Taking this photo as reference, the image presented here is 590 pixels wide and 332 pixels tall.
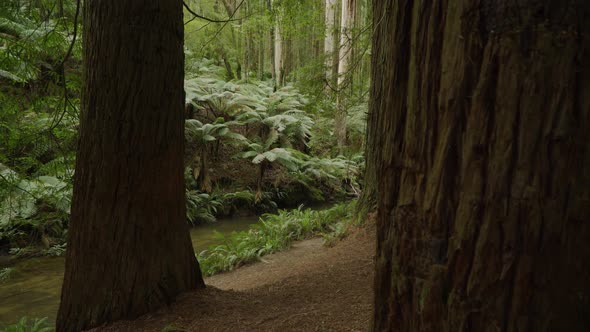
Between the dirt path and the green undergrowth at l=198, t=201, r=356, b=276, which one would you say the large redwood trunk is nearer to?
the dirt path

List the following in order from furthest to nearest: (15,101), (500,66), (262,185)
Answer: (262,185) < (15,101) < (500,66)

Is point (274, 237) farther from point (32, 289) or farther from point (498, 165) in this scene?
point (498, 165)

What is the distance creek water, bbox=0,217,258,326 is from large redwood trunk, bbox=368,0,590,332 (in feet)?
19.7

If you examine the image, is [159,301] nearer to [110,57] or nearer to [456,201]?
[110,57]

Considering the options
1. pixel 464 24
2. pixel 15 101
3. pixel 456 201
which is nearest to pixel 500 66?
pixel 464 24

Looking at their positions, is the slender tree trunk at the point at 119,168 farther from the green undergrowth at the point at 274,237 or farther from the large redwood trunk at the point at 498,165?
the green undergrowth at the point at 274,237

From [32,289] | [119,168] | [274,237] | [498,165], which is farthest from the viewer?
[274,237]

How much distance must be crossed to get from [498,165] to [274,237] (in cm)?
715

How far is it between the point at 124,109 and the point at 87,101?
355mm

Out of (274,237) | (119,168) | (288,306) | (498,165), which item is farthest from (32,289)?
(498,165)

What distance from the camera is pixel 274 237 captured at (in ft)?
26.4

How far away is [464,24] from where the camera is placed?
1.13 m

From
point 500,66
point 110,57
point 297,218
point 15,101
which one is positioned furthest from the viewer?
point 297,218

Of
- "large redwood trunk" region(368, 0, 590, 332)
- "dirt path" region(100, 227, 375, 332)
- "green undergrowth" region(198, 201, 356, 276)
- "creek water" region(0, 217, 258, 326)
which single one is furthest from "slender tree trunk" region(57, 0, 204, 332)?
"green undergrowth" region(198, 201, 356, 276)
